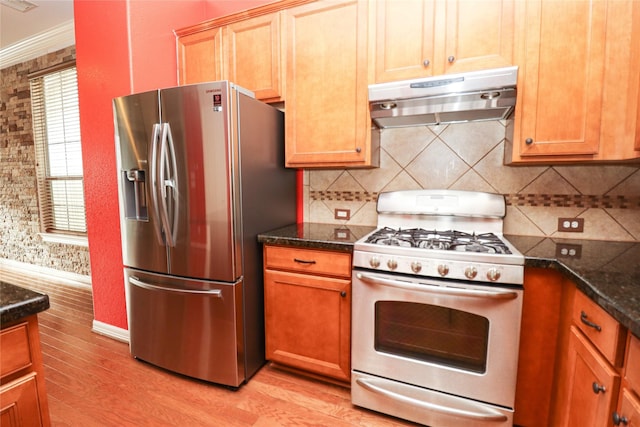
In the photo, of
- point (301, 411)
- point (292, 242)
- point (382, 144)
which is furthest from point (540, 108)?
point (301, 411)

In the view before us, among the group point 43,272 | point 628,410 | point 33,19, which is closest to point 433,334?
point 628,410

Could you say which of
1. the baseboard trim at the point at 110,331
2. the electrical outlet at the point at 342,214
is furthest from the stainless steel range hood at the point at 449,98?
the baseboard trim at the point at 110,331

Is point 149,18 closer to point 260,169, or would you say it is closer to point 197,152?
point 197,152

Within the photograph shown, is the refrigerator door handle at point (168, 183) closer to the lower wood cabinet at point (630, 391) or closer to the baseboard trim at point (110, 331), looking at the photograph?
the baseboard trim at point (110, 331)

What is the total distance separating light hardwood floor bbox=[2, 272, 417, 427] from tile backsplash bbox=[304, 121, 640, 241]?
1147mm

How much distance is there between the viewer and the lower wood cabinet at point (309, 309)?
167cm

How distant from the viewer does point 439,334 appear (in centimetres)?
146

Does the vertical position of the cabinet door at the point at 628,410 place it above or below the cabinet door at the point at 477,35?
below

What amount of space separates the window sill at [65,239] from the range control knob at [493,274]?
3936 mm

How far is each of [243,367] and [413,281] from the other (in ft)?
3.72

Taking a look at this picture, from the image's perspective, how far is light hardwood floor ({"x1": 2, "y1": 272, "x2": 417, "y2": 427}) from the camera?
5.12 feet

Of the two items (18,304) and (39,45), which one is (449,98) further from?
(39,45)

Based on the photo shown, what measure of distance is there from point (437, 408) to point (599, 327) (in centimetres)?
81

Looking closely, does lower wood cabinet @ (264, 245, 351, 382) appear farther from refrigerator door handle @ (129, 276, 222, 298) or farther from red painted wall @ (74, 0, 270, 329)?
red painted wall @ (74, 0, 270, 329)
